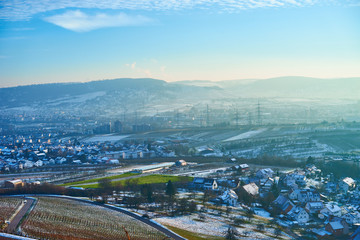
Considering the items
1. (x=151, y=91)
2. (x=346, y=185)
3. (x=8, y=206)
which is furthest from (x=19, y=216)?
(x=151, y=91)

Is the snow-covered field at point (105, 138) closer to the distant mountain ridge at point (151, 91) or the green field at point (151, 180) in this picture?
the green field at point (151, 180)

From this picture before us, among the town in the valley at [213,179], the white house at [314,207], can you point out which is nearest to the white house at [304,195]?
the town in the valley at [213,179]

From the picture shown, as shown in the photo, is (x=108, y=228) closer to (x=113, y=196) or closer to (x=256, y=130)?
(x=113, y=196)

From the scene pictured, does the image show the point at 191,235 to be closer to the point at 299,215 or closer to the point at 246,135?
the point at 299,215

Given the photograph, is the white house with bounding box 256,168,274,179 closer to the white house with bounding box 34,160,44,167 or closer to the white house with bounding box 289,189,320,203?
the white house with bounding box 289,189,320,203

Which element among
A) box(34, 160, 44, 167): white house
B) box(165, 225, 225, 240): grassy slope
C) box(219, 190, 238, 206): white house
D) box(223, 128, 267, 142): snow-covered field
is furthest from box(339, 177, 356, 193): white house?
box(34, 160, 44, 167): white house

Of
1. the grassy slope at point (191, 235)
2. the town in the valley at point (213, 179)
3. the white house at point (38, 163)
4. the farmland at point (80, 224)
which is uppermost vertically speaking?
the farmland at point (80, 224)
